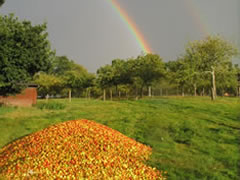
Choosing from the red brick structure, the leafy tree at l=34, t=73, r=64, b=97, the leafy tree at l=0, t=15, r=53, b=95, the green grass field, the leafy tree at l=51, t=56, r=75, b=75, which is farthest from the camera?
the leafy tree at l=51, t=56, r=75, b=75

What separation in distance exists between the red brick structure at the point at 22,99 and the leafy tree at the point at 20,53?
617cm

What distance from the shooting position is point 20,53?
58.5ft

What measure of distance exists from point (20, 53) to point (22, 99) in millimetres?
10230

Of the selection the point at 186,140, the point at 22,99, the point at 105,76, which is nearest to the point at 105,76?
the point at 105,76

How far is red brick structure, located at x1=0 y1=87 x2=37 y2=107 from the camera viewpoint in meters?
25.6

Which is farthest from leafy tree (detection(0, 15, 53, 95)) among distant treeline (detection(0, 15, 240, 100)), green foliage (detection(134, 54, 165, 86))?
green foliage (detection(134, 54, 165, 86))

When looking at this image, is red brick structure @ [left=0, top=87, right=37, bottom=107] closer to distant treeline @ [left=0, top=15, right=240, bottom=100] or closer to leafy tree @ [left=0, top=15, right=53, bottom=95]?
distant treeline @ [left=0, top=15, right=240, bottom=100]

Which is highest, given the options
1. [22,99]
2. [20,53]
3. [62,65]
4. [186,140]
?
[62,65]

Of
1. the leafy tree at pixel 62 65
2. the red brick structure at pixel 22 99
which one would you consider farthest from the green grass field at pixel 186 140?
the leafy tree at pixel 62 65

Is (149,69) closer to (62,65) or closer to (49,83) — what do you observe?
(49,83)

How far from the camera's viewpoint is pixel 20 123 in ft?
48.0

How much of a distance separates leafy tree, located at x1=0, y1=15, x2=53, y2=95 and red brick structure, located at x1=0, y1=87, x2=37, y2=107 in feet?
20.3

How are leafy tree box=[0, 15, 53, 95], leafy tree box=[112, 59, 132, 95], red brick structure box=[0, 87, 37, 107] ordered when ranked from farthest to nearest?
leafy tree box=[112, 59, 132, 95] < red brick structure box=[0, 87, 37, 107] < leafy tree box=[0, 15, 53, 95]

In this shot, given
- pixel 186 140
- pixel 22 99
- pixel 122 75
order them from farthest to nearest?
pixel 122 75
pixel 22 99
pixel 186 140
